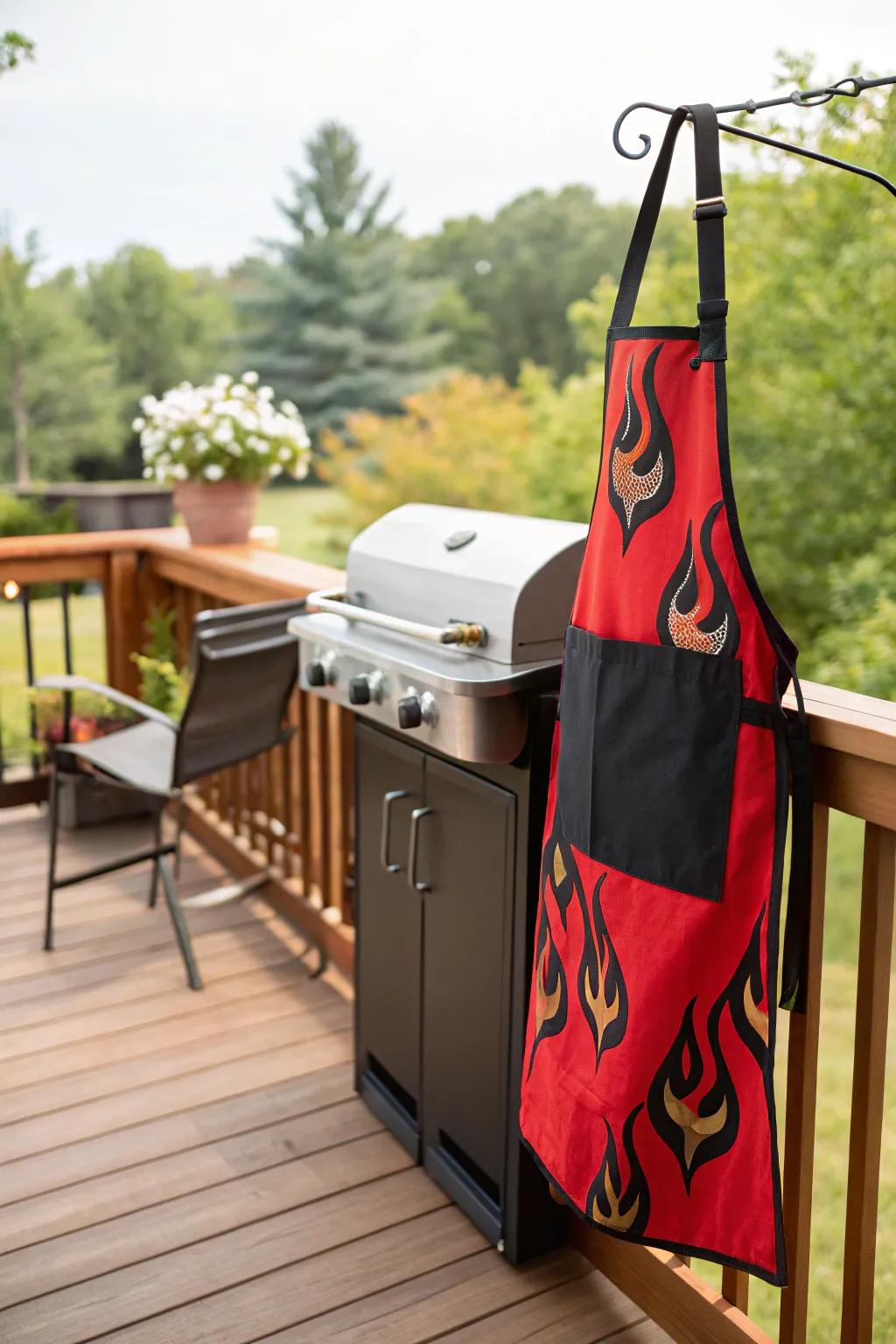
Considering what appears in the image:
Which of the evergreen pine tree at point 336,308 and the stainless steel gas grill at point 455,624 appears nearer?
the stainless steel gas grill at point 455,624

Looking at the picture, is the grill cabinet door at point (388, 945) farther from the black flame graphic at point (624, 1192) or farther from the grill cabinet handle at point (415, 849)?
the black flame graphic at point (624, 1192)

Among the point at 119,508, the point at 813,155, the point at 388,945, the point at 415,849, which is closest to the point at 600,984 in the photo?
the point at 415,849

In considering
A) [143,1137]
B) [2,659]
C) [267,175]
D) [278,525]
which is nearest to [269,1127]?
[143,1137]

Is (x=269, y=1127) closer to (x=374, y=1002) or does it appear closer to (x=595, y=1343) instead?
(x=374, y=1002)

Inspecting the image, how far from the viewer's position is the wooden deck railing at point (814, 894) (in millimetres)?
1407

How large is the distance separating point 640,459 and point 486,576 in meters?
0.48

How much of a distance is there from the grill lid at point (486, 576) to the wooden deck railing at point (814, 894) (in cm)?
43

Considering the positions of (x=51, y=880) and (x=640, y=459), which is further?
(x=51, y=880)

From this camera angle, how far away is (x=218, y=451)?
3.58 meters

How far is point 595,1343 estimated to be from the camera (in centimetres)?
177

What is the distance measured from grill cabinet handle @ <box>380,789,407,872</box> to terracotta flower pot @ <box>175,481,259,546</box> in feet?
5.76

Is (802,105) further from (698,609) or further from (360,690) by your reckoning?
(360,690)

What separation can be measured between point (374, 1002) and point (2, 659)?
853 centimetres

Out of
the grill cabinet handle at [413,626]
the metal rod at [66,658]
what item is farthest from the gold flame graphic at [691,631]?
the metal rod at [66,658]
